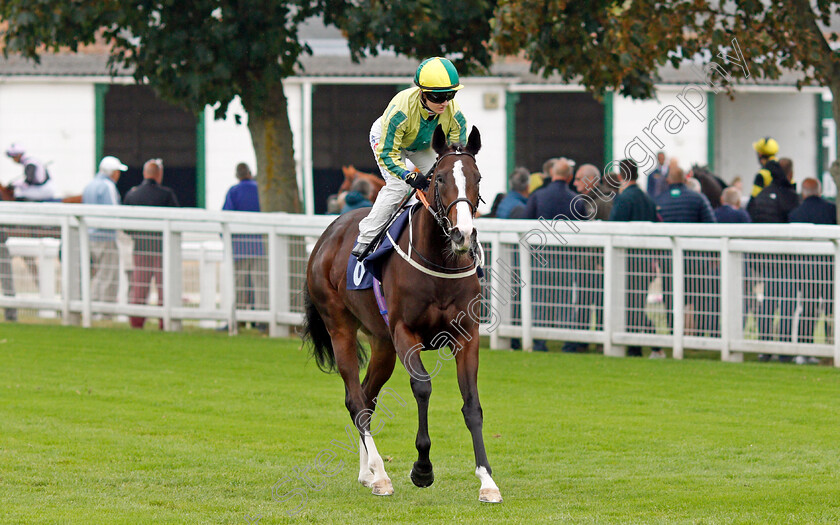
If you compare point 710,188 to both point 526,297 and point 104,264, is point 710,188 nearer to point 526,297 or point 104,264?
point 526,297

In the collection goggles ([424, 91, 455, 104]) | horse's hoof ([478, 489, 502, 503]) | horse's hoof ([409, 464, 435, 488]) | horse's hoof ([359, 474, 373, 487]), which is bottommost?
horse's hoof ([359, 474, 373, 487])

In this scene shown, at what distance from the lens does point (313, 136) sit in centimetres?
2609

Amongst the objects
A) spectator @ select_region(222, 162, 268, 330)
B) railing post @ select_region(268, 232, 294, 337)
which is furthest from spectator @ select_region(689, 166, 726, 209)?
spectator @ select_region(222, 162, 268, 330)

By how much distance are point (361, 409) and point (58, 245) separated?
862 cm

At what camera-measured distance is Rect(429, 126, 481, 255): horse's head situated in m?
6.46

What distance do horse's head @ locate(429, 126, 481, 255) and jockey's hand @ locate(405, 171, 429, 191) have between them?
80mm

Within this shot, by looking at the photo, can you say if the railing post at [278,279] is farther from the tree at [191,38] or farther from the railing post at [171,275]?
the tree at [191,38]

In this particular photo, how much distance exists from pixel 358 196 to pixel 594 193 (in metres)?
2.33

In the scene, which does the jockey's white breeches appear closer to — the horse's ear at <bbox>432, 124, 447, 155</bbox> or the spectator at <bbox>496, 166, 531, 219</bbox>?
the horse's ear at <bbox>432, 124, 447, 155</bbox>

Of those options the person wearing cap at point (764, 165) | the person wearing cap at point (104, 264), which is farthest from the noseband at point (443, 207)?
the person wearing cap at point (104, 264)

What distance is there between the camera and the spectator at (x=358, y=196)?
13.7 metres

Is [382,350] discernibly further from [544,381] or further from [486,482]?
[544,381]

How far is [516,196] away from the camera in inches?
568

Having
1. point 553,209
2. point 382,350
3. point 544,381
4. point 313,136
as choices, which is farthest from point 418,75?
point 313,136
